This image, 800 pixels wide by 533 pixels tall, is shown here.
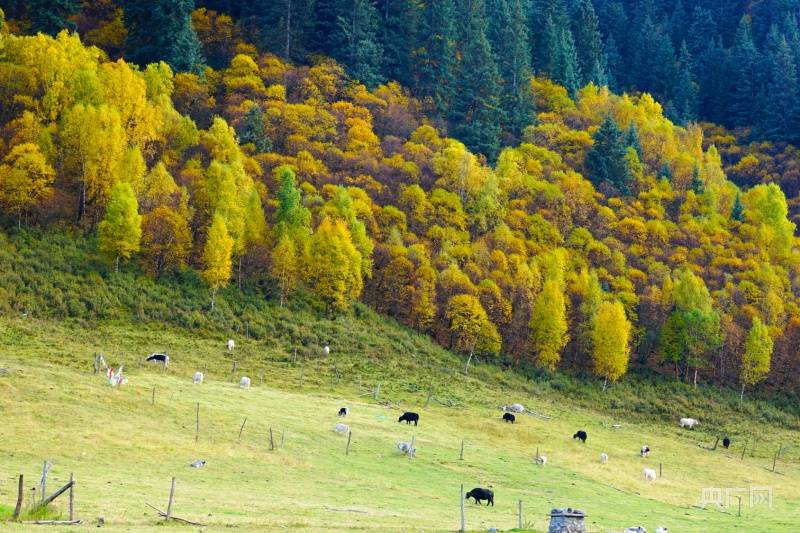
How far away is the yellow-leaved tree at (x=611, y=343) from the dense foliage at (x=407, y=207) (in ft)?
0.69

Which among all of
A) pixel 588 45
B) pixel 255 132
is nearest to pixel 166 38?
pixel 255 132

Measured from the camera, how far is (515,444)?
6638 centimetres

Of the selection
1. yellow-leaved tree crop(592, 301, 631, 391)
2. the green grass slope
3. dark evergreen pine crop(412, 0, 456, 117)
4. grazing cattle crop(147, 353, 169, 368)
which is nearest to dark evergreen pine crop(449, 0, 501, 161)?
dark evergreen pine crop(412, 0, 456, 117)

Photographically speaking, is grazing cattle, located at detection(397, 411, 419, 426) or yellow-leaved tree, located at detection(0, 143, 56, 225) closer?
grazing cattle, located at detection(397, 411, 419, 426)

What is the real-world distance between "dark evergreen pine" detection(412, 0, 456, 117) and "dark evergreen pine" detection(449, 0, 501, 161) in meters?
1.61

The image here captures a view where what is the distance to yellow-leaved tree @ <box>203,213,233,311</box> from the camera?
9025 cm

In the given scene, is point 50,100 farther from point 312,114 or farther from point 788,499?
point 788,499

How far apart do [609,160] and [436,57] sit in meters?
29.0

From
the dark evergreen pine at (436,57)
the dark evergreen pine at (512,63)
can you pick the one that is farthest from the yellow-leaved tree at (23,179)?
the dark evergreen pine at (512,63)

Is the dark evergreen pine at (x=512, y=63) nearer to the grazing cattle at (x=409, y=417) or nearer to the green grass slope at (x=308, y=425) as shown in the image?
the green grass slope at (x=308, y=425)

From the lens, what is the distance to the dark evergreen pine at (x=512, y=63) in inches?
5372

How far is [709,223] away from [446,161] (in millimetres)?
32484

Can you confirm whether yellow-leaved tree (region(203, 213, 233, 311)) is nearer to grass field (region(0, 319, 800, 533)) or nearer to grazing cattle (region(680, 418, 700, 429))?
grass field (region(0, 319, 800, 533))

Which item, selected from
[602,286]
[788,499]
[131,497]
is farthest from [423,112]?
[131,497]
